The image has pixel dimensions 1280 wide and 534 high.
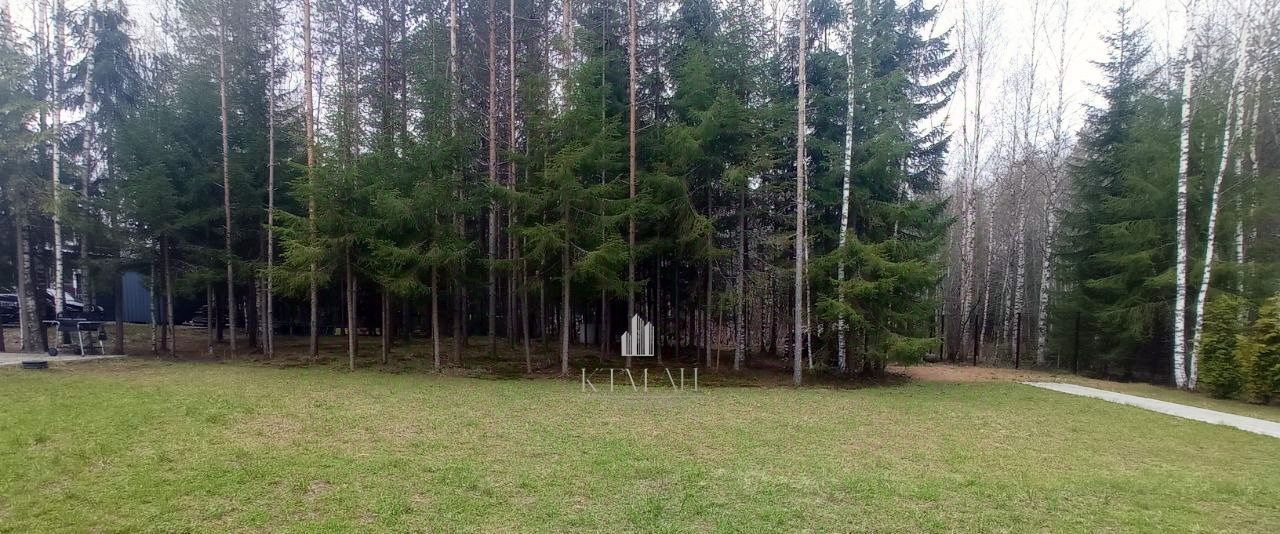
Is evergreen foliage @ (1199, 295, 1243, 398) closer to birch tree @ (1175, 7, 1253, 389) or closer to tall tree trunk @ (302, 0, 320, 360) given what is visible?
birch tree @ (1175, 7, 1253, 389)

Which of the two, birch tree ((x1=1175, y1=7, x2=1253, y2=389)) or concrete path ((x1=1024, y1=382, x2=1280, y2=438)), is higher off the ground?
birch tree ((x1=1175, y1=7, x2=1253, y2=389))

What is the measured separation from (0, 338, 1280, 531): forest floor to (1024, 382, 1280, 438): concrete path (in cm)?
50

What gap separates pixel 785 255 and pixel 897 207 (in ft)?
10.1

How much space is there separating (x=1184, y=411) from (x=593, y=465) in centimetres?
977

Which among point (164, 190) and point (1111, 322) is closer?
point (164, 190)

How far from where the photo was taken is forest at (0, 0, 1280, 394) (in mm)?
11875

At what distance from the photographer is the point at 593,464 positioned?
5.44m

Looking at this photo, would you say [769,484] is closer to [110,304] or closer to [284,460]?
[284,460]

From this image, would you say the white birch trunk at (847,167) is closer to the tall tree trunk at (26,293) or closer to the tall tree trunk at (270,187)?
the tall tree trunk at (270,187)

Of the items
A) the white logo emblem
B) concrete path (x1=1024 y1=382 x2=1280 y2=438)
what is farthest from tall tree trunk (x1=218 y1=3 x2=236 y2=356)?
concrete path (x1=1024 y1=382 x2=1280 y2=438)

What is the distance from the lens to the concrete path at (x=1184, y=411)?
25.5 feet

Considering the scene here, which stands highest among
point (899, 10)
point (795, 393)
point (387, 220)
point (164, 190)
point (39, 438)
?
point (899, 10)

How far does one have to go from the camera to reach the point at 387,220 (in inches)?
456

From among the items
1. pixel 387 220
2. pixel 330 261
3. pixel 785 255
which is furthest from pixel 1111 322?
pixel 330 261
